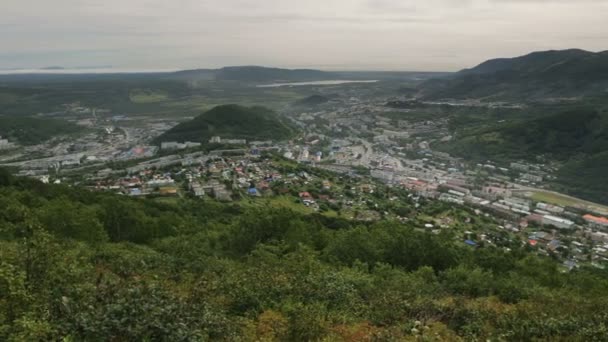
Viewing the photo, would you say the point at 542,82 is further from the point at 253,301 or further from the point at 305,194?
the point at 253,301

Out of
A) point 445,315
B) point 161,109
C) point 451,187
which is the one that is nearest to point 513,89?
point 451,187

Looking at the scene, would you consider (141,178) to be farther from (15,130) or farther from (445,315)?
(15,130)

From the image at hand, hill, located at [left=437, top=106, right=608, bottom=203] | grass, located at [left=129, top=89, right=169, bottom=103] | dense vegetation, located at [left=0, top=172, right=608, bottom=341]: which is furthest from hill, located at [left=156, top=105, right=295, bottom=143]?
grass, located at [left=129, top=89, right=169, bottom=103]

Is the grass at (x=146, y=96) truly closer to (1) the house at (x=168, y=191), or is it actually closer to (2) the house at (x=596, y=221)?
(1) the house at (x=168, y=191)

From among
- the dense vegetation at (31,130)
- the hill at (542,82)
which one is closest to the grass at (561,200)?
the hill at (542,82)

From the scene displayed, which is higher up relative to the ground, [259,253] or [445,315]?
[445,315]
